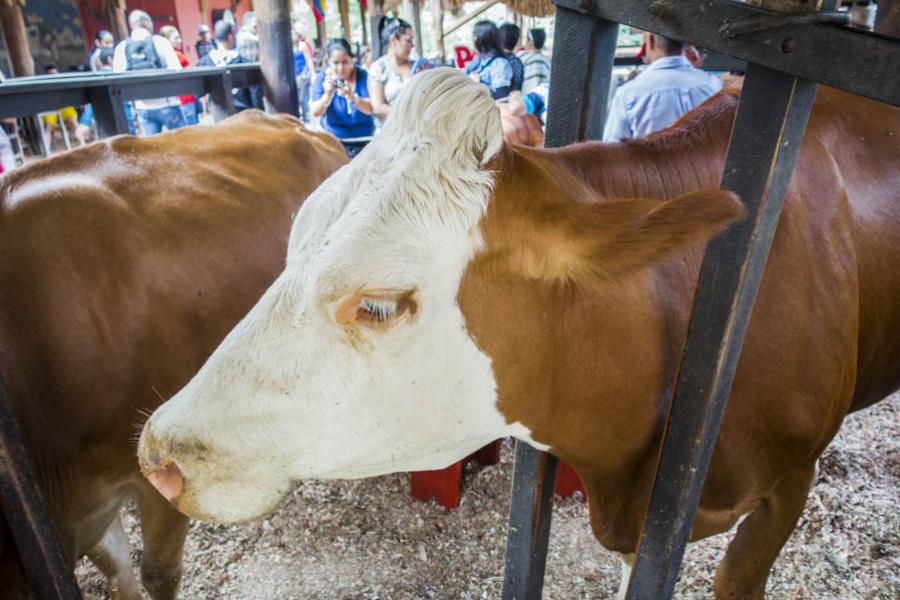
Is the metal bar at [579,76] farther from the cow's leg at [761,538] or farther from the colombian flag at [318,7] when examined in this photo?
the colombian flag at [318,7]

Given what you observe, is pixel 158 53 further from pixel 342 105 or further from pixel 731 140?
pixel 731 140

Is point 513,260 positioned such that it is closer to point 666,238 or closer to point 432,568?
point 666,238

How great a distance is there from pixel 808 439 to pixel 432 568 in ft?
5.58

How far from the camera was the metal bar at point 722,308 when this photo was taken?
0.98 metres

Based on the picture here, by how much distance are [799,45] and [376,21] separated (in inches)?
351

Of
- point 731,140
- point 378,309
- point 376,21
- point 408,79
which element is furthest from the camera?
point 376,21

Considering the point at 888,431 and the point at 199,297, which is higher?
the point at 199,297

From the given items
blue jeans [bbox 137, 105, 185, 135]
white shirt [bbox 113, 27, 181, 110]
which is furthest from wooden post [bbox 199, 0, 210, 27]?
blue jeans [bbox 137, 105, 185, 135]

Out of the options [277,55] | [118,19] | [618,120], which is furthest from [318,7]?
[618,120]

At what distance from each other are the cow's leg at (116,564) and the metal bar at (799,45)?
248cm

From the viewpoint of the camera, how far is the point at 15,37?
11039 mm

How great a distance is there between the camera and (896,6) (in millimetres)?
2355

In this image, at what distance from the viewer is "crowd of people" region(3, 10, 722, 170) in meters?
3.32

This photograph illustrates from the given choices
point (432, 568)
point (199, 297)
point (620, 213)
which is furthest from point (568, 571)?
point (620, 213)
